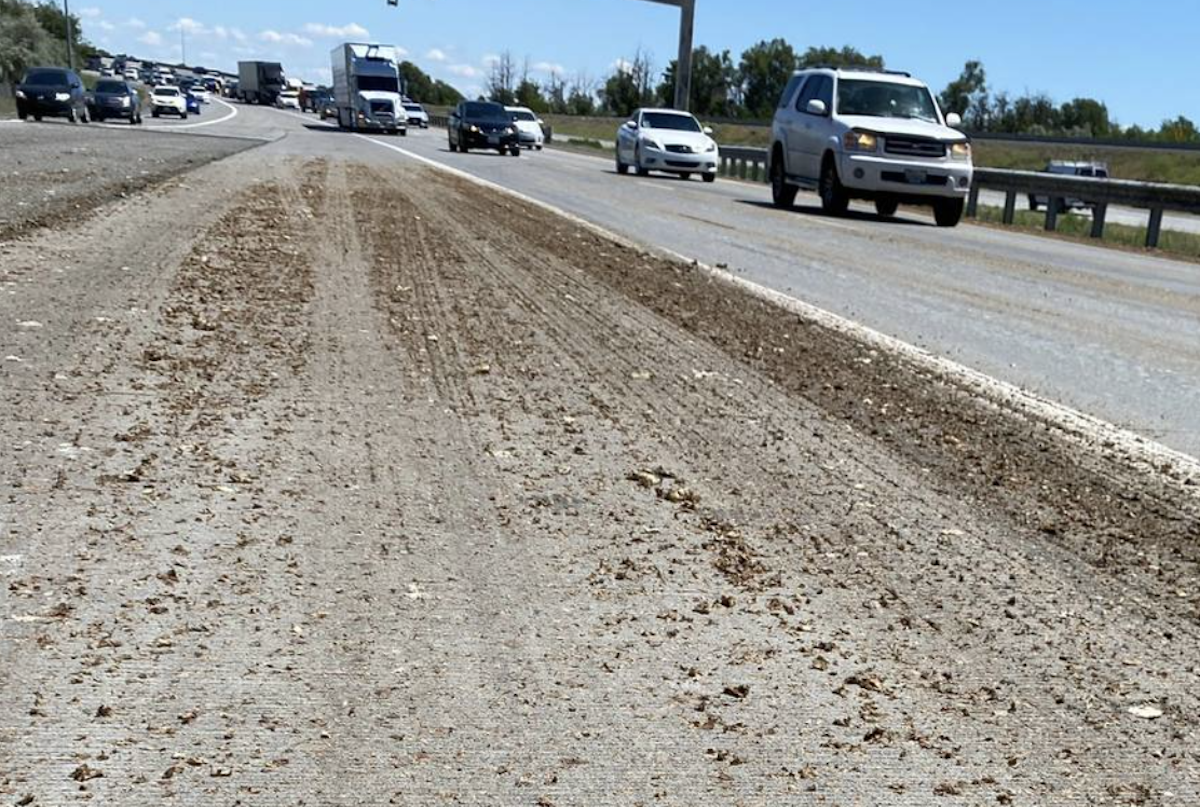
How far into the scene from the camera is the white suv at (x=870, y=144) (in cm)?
2077

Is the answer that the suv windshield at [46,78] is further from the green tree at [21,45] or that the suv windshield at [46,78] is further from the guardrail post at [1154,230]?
the guardrail post at [1154,230]

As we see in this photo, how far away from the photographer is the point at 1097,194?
932 inches

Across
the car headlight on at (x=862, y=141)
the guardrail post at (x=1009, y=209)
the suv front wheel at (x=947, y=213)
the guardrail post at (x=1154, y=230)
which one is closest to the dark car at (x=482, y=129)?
the guardrail post at (x=1009, y=209)

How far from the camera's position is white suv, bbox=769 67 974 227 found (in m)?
20.8

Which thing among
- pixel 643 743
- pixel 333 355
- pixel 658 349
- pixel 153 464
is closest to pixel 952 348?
pixel 658 349

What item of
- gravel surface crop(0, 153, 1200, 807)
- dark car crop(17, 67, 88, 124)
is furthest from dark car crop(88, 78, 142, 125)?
gravel surface crop(0, 153, 1200, 807)

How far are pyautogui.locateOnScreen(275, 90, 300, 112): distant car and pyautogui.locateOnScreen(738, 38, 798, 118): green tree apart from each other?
4145 cm

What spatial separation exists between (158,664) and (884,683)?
1740 mm

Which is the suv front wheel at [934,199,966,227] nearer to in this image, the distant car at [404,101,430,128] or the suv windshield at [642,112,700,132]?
the suv windshield at [642,112,700,132]

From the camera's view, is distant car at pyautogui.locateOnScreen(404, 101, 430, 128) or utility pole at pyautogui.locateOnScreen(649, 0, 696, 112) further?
distant car at pyautogui.locateOnScreen(404, 101, 430, 128)

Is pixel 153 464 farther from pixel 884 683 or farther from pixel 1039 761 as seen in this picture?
pixel 1039 761

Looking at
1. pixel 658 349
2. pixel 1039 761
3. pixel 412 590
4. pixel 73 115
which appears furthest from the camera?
pixel 73 115

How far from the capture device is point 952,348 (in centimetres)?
876

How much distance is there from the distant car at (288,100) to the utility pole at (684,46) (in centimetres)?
7334
